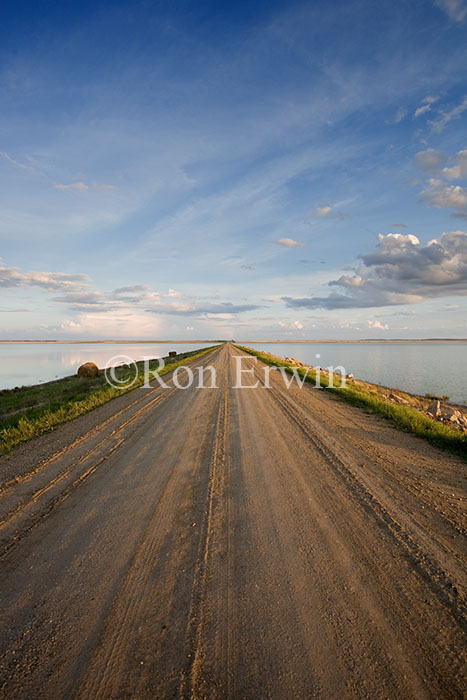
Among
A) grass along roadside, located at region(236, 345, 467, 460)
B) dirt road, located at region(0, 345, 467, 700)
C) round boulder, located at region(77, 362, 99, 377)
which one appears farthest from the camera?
round boulder, located at region(77, 362, 99, 377)

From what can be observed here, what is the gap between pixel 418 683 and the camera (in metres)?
2.29

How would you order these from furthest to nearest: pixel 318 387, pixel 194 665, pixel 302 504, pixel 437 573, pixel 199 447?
1. pixel 318 387
2. pixel 199 447
3. pixel 302 504
4. pixel 437 573
5. pixel 194 665

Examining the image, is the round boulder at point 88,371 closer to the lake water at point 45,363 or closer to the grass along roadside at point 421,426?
the lake water at point 45,363

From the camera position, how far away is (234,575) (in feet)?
11.1

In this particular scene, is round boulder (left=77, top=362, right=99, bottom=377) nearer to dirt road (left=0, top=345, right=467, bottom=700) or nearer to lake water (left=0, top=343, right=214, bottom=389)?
lake water (left=0, top=343, right=214, bottom=389)

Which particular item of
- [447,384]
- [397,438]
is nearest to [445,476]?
[397,438]

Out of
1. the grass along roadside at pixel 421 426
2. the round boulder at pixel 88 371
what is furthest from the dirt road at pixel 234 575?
the round boulder at pixel 88 371

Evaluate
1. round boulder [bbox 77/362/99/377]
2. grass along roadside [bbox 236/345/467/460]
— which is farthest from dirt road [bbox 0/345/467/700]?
round boulder [bbox 77/362/99/377]

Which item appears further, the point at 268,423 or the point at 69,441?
the point at 268,423

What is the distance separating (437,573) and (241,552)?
2.05m

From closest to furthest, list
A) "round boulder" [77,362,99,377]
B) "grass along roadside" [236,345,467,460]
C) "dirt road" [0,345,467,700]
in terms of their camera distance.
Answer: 1. "dirt road" [0,345,467,700]
2. "grass along roadside" [236,345,467,460]
3. "round boulder" [77,362,99,377]

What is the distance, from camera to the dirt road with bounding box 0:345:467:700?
2385 mm

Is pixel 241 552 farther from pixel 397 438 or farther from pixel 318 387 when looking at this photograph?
pixel 318 387

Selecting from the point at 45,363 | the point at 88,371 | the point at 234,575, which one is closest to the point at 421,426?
the point at 234,575
